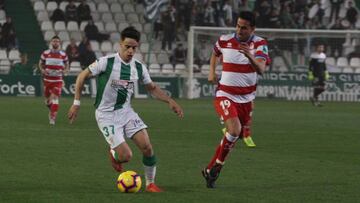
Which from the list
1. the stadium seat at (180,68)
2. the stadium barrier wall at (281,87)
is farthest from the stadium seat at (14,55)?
the stadium seat at (180,68)

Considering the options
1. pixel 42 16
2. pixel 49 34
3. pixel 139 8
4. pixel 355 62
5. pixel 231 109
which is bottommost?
pixel 355 62

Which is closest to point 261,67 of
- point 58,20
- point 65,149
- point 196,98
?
point 65,149

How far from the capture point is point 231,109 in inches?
496

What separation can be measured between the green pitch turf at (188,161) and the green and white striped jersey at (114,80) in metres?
1.04

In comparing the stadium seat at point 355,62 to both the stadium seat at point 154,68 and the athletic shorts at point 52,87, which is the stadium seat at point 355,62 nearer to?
the stadium seat at point 154,68

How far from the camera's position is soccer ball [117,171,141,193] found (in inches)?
429

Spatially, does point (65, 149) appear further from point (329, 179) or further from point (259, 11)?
point (259, 11)

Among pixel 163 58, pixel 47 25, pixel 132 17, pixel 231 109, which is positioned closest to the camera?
pixel 231 109

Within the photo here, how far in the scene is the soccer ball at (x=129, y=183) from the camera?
35.8 ft

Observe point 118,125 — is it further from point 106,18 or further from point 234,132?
point 106,18

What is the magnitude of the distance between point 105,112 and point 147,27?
30743 millimetres

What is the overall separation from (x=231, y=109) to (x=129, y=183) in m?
2.27


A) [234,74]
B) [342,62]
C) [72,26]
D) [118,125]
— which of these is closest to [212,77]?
[234,74]

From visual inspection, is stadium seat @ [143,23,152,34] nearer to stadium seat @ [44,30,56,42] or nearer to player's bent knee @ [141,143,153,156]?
stadium seat @ [44,30,56,42]
